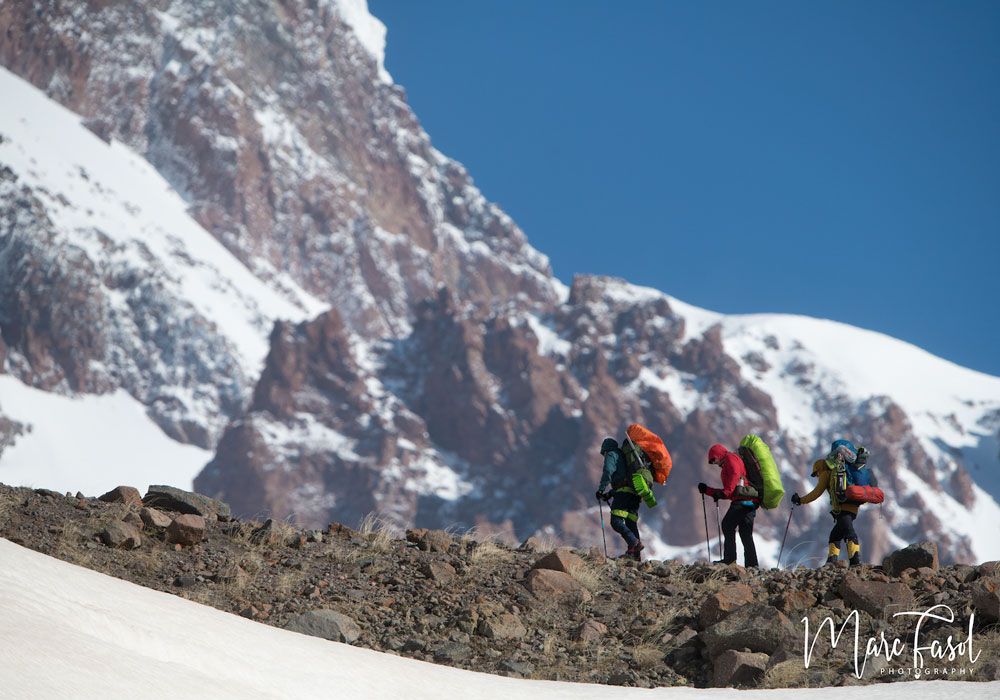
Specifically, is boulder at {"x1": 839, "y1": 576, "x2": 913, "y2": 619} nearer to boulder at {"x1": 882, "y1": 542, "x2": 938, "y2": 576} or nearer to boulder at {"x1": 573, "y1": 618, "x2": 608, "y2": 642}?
boulder at {"x1": 882, "y1": 542, "x2": 938, "y2": 576}

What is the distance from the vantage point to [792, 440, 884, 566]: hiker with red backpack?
10977mm

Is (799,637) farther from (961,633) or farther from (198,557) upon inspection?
(198,557)

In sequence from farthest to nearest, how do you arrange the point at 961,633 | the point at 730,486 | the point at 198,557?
the point at 730,486, the point at 198,557, the point at 961,633

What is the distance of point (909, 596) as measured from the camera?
7551 mm

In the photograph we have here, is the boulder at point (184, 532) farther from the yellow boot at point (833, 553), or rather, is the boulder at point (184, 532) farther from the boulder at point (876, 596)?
the yellow boot at point (833, 553)

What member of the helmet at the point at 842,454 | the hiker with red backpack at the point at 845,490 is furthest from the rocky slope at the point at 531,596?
the helmet at the point at 842,454

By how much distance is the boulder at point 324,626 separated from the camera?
716 cm

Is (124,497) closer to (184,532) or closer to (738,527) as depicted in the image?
(184,532)

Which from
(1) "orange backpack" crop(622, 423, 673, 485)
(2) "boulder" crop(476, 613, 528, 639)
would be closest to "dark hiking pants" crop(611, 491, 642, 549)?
(1) "orange backpack" crop(622, 423, 673, 485)

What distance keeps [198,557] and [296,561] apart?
0.88m

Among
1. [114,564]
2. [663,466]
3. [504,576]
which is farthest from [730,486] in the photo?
[114,564]

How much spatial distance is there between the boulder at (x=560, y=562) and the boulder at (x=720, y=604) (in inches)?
62.7

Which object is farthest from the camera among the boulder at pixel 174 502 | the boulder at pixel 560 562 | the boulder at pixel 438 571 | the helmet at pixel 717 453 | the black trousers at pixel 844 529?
the helmet at pixel 717 453

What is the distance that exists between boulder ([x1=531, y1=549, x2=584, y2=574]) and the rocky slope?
1 cm
